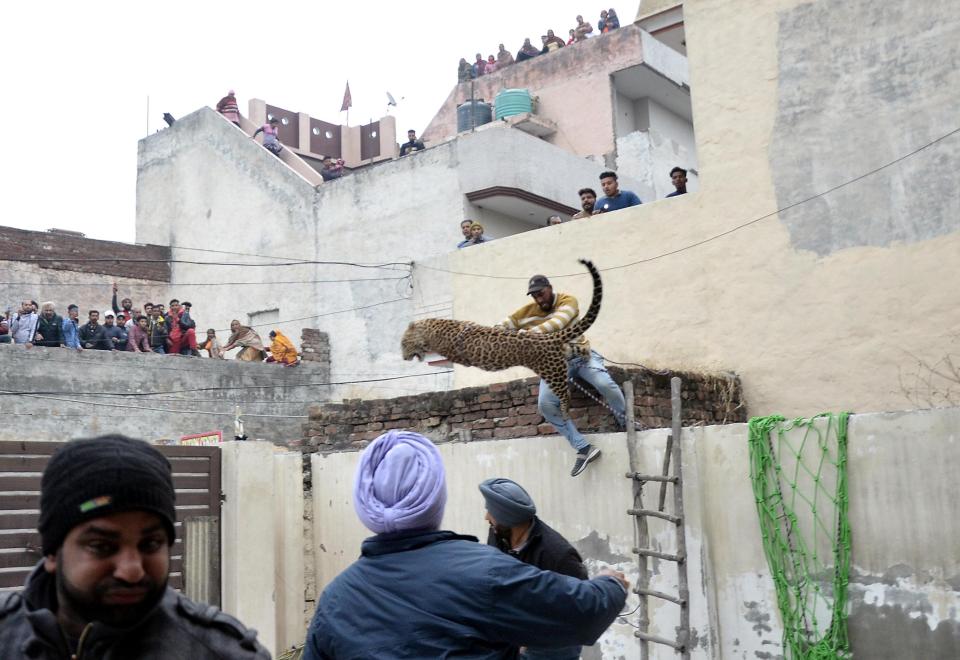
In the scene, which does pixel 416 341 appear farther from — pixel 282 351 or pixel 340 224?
pixel 340 224

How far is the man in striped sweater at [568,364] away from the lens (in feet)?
28.0

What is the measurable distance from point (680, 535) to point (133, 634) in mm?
5921

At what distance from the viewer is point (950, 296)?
35.6 ft

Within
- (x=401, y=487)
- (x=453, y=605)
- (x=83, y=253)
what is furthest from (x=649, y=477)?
(x=83, y=253)

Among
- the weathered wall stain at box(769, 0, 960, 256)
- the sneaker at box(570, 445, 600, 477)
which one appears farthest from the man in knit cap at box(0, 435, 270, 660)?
the weathered wall stain at box(769, 0, 960, 256)

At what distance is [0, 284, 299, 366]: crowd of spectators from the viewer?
1714cm

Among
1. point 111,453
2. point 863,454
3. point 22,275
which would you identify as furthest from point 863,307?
point 22,275

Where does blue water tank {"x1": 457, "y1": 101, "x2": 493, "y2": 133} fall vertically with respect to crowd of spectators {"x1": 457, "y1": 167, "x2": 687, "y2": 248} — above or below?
above

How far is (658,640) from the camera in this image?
7199 millimetres

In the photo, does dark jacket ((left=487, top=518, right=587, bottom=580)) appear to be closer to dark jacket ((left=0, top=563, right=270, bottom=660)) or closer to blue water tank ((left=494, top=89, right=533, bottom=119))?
dark jacket ((left=0, top=563, right=270, bottom=660))

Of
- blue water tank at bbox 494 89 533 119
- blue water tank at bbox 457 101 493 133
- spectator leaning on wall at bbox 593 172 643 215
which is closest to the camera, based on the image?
spectator leaning on wall at bbox 593 172 643 215

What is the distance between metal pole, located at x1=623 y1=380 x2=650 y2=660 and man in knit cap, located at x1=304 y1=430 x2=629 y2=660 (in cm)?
473

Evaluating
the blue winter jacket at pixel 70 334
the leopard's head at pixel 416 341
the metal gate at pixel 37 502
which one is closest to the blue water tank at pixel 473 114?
the blue winter jacket at pixel 70 334

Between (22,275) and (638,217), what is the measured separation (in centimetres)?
1551
